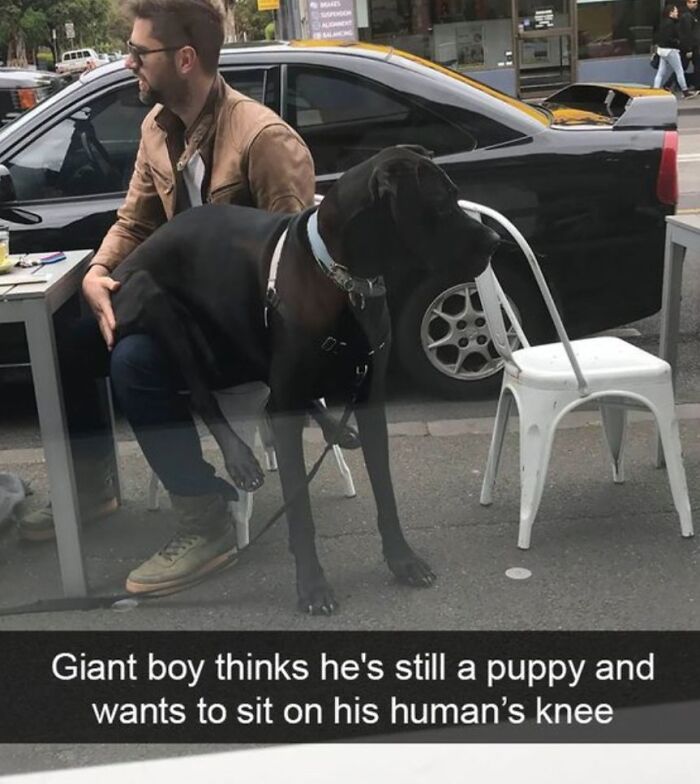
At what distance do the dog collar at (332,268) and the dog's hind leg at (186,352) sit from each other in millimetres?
472

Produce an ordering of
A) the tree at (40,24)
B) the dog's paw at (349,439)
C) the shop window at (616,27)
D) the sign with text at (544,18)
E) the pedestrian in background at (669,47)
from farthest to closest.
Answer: the tree at (40,24) → the shop window at (616,27) → the sign with text at (544,18) → the pedestrian in background at (669,47) → the dog's paw at (349,439)

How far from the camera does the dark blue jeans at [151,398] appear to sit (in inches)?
116

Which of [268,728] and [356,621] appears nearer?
[268,728]

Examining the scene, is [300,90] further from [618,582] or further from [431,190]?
[618,582]

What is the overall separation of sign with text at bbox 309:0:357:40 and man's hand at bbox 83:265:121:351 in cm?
1163

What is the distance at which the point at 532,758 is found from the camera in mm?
2236

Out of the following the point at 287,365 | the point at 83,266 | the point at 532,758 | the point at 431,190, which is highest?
the point at 431,190

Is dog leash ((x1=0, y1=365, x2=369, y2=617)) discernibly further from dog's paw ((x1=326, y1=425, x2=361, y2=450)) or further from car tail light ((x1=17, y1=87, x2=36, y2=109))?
car tail light ((x1=17, y1=87, x2=36, y2=109))

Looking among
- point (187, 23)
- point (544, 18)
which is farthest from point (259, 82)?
point (544, 18)

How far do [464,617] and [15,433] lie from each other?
2543 mm

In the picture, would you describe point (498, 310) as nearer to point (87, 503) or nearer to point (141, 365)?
point (141, 365)

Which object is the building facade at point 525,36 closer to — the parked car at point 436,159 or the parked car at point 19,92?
the parked car at point 19,92

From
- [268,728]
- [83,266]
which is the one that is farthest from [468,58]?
[268,728]

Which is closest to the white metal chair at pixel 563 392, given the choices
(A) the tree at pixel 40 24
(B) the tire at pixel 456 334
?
(B) the tire at pixel 456 334
